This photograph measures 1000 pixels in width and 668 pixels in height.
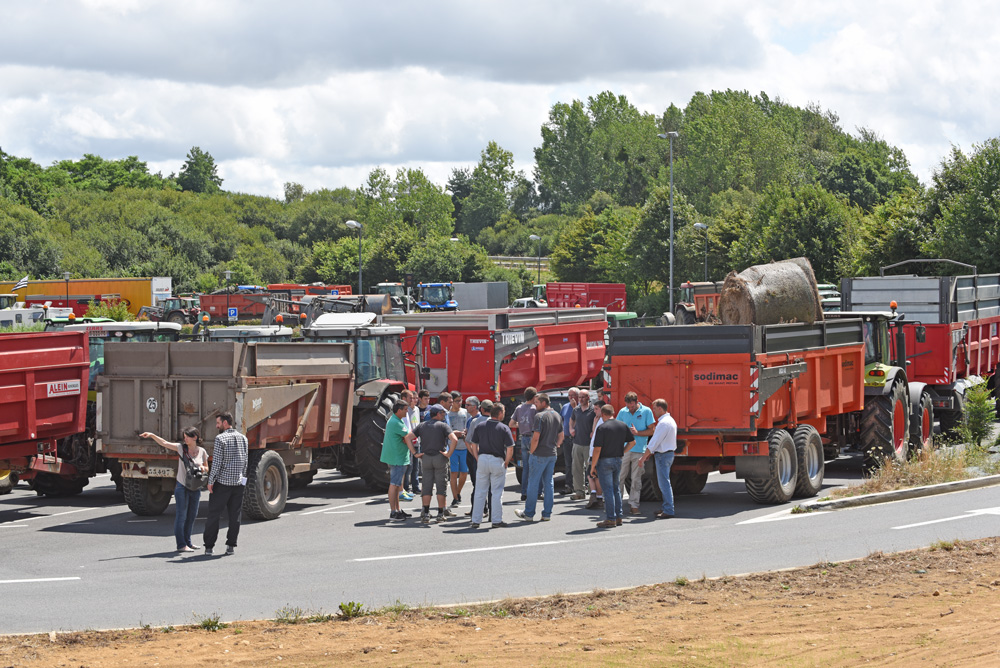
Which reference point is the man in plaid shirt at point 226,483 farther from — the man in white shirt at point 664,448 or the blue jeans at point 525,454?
the man in white shirt at point 664,448

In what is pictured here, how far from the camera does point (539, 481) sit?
1534 centimetres

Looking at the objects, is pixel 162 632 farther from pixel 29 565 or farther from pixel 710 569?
pixel 710 569

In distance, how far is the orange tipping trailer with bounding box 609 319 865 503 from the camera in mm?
15320

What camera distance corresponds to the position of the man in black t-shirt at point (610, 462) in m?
14.5

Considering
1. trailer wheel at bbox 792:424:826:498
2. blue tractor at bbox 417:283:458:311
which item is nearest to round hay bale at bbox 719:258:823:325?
trailer wheel at bbox 792:424:826:498

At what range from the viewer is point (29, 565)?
12523 millimetres

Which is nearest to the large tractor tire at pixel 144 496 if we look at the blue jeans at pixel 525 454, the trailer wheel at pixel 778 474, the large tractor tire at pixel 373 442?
the large tractor tire at pixel 373 442

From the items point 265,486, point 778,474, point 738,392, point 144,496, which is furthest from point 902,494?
point 144,496

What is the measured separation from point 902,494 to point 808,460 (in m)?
1.36

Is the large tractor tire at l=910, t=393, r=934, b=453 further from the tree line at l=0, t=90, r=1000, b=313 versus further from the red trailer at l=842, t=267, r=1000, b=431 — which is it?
the tree line at l=0, t=90, r=1000, b=313

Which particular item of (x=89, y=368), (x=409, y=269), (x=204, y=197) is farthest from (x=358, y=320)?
(x=204, y=197)

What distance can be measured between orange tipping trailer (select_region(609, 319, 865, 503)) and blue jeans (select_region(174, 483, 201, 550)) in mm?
6099

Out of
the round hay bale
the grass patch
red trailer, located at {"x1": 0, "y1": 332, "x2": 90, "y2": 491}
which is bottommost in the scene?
the grass patch

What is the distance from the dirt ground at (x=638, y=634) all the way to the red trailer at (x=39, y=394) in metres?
7.60
